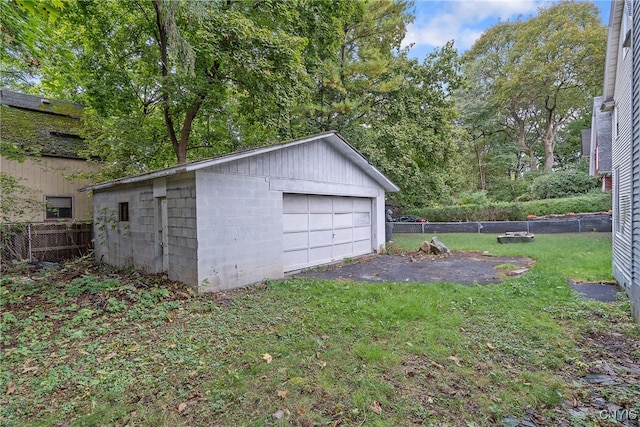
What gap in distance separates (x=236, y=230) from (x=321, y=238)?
10.1 feet

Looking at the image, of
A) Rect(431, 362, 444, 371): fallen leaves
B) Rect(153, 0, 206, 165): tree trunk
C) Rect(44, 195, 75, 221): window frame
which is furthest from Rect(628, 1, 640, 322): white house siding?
Rect(44, 195, 75, 221): window frame

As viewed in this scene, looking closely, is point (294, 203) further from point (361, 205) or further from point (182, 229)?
point (361, 205)

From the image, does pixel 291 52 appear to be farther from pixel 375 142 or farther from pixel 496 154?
pixel 496 154

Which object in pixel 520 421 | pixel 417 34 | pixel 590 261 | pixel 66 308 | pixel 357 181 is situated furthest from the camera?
pixel 417 34

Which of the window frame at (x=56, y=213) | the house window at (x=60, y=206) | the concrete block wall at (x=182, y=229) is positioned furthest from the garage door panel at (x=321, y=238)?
the house window at (x=60, y=206)

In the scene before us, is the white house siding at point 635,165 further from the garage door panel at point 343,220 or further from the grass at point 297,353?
the garage door panel at point 343,220

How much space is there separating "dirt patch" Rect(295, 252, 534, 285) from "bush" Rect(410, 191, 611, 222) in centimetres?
934

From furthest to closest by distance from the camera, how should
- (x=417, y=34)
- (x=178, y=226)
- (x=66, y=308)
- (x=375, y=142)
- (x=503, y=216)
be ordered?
1. (x=503, y=216)
2. (x=417, y=34)
3. (x=375, y=142)
4. (x=178, y=226)
5. (x=66, y=308)

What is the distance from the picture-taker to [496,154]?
2720 centimetres

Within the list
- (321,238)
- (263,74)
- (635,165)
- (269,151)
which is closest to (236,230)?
(269,151)

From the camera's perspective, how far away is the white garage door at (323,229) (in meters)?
8.16

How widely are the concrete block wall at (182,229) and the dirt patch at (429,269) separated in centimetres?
277

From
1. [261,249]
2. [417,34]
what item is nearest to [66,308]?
[261,249]

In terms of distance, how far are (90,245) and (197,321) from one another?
947 cm
